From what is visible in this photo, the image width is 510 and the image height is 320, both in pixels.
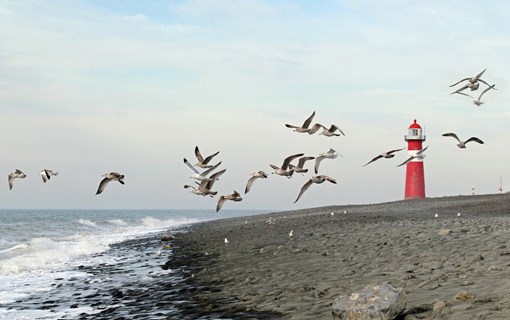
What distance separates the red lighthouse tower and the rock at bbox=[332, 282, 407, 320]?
177 feet

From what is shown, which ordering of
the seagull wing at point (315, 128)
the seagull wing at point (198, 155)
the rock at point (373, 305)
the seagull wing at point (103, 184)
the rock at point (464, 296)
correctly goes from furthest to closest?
the seagull wing at point (315, 128)
the seagull wing at point (198, 155)
the seagull wing at point (103, 184)
the rock at point (464, 296)
the rock at point (373, 305)

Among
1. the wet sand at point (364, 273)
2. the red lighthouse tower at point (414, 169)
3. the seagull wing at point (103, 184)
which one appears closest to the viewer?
the wet sand at point (364, 273)

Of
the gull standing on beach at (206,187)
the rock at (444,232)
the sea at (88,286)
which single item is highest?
the gull standing on beach at (206,187)

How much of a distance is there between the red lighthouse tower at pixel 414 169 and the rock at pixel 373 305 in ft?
177

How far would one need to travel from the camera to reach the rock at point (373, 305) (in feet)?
30.1

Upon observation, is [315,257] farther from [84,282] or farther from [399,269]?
[84,282]

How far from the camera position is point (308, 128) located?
17.6 meters

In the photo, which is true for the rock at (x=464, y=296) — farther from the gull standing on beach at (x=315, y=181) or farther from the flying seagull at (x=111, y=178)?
the flying seagull at (x=111, y=178)

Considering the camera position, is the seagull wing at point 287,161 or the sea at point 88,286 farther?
the seagull wing at point 287,161

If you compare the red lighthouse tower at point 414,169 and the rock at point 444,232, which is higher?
the red lighthouse tower at point 414,169

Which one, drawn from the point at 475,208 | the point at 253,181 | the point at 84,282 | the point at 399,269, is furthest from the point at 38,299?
the point at 475,208

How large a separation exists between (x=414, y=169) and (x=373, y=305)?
2240 inches

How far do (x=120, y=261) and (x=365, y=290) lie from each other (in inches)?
721

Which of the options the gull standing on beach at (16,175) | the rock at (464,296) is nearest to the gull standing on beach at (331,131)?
the rock at (464,296)
